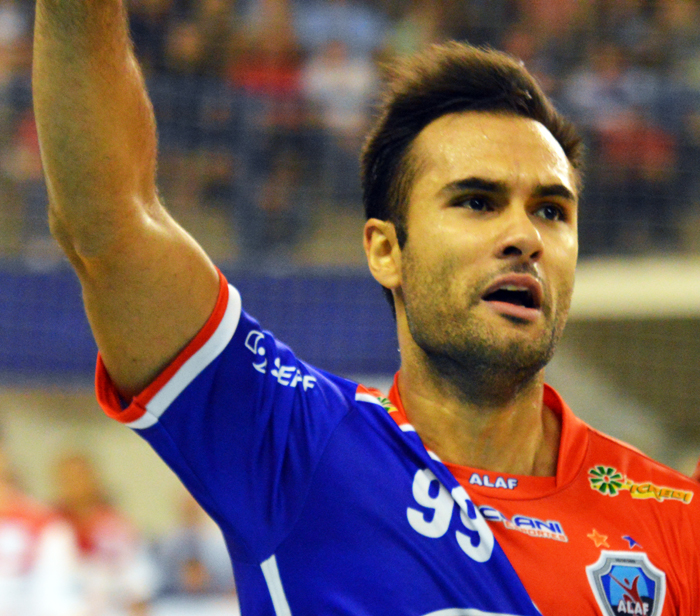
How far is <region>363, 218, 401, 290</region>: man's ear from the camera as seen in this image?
6.31ft

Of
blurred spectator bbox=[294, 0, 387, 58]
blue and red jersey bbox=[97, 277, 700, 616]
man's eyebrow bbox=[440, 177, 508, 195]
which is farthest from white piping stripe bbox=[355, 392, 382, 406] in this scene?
blurred spectator bbox=[294, 0, 387, 58]

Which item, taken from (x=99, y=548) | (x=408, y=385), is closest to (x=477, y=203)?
(x=408, y=385)

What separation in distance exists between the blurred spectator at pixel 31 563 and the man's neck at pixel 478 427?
3695mm

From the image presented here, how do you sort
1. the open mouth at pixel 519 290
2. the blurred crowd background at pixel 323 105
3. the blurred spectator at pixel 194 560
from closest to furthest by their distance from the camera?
the open mouth at pixel 519 290 < the blurred spectator at pixel 194 560 < the blurred crowd background at pixel 323 105

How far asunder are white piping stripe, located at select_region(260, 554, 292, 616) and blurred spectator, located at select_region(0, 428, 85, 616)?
384cm

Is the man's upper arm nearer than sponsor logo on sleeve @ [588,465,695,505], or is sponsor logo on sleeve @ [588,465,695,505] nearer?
the man's upper arm

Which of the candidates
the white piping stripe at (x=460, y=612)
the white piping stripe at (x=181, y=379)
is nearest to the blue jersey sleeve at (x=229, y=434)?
the white piping stripe at (x=181, y=379)

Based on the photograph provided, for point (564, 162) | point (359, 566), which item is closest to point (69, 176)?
point (359, 566)

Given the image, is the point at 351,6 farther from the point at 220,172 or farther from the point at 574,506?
the point at 574,506

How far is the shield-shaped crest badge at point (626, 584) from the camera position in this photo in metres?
1.60

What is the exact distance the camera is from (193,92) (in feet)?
18.7

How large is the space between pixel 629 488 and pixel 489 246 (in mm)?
548

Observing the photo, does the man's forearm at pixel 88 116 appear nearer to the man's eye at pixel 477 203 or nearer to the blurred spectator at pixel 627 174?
the man's eye at pixel 477 203

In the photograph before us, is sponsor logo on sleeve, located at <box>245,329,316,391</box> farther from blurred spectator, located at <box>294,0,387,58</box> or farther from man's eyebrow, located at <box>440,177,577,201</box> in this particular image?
blurred spectator, located at <box>294,0,387,58</box>
